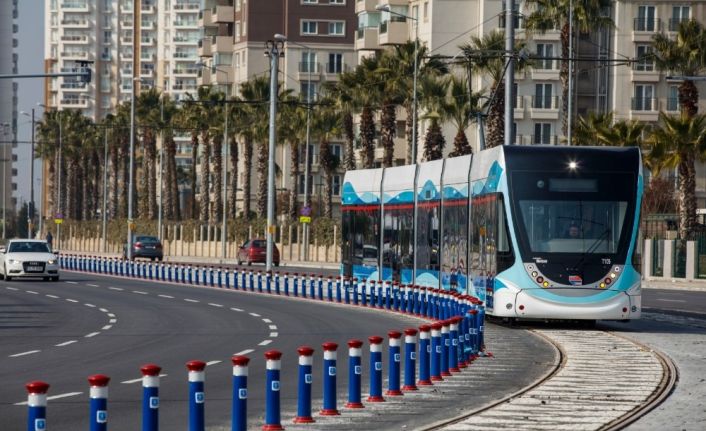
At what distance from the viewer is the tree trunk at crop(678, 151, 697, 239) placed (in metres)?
66.7

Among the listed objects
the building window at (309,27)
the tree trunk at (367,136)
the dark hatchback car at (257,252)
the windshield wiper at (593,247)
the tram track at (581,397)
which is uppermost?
the building window at (309,27)

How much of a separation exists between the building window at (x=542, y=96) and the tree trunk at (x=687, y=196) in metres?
38.3

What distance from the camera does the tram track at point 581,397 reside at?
627 inches

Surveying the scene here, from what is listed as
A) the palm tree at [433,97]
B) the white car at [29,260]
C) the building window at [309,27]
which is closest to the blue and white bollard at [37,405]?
the white car at [29,260]

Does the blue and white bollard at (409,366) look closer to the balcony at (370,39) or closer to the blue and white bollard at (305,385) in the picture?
the blue and white bollard at (305,385)

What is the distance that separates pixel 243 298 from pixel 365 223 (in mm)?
5061

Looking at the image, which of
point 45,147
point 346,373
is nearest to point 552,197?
point 346,373

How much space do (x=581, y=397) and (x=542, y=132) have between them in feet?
287

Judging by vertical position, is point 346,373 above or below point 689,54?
below

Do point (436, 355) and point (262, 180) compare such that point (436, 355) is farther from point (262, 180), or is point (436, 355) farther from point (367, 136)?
point (262, 180)

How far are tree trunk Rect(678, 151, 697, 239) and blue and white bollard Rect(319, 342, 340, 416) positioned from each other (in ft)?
170

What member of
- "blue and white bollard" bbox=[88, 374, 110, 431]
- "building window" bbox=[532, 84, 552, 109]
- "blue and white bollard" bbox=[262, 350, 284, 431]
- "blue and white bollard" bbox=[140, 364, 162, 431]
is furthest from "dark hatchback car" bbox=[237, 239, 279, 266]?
"blue and white bollard" bbox=[88, 374, 110, 431]

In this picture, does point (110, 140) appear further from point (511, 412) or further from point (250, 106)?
point (511, 412)

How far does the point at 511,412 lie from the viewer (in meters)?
16.9
